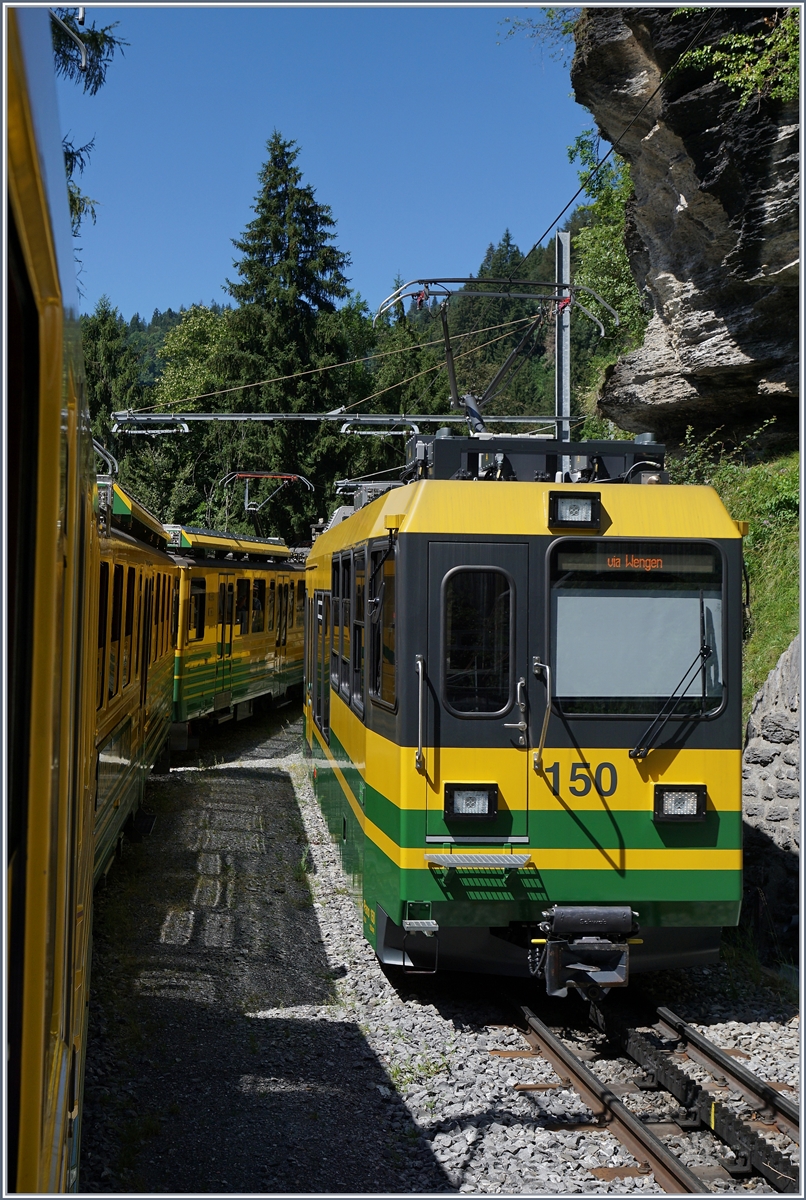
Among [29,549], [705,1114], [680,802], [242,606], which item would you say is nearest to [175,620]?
[242,606]

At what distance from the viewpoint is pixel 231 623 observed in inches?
730

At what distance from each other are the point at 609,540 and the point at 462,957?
2.46 metres

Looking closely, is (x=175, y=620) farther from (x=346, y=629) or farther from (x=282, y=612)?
(x=346, y=629)

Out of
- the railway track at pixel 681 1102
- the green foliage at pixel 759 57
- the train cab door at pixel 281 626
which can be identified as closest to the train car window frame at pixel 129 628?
the railway track at pixel 681 1102

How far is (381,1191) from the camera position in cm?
450

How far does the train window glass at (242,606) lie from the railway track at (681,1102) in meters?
13.2

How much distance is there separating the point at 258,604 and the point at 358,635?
12990 mm

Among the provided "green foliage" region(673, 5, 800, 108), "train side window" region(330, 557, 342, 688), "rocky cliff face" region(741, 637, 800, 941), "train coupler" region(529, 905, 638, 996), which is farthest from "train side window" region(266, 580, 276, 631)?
"train coupler" region(529, 905, 638, 996)

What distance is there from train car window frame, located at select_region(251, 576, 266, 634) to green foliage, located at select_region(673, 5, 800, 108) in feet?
36.3

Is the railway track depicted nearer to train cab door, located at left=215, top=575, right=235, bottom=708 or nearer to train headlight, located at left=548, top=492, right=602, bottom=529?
train headlight, located at left=548, top=492, right=602, bottom=529

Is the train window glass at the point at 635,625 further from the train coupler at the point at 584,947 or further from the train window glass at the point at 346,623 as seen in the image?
the train window glass at the point at 346,623

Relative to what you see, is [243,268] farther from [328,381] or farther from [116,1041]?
[116,1041]

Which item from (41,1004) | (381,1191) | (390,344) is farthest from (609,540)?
(390,344)

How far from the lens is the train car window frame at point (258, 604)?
20125 mm
